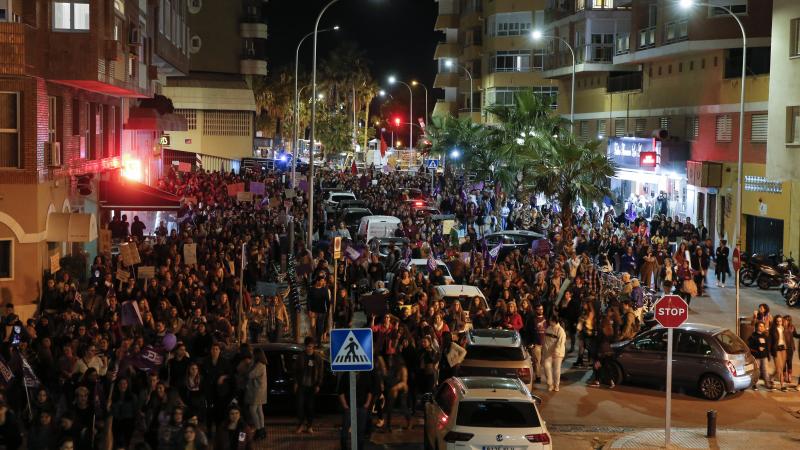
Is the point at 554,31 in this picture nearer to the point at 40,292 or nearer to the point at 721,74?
the point at 721,74

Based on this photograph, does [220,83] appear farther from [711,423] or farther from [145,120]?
[711,423]

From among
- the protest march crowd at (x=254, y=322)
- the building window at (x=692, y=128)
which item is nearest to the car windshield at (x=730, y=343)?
the protest march crowd at (x=254, y=322)

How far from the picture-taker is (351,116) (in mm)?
111000

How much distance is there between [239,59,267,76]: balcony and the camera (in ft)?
261

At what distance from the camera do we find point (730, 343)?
19.2 m

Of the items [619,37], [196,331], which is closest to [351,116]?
[619,37]

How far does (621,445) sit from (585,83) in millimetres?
45984

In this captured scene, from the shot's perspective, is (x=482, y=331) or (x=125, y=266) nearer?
(x=482, y=331)

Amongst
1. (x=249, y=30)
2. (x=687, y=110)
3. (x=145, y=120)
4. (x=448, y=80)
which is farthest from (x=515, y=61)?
(x=145, y=120)

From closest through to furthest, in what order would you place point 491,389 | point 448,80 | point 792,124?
point 491,389, point 792,124, point 448,80

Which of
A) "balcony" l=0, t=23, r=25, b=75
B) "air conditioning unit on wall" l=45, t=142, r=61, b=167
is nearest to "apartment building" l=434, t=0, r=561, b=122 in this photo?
"air conditioning unit on wall" l=45, t=142, r=61, b=167

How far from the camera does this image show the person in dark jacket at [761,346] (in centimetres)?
1995

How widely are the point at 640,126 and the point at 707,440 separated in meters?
35.8

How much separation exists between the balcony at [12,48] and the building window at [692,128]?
28.8m
